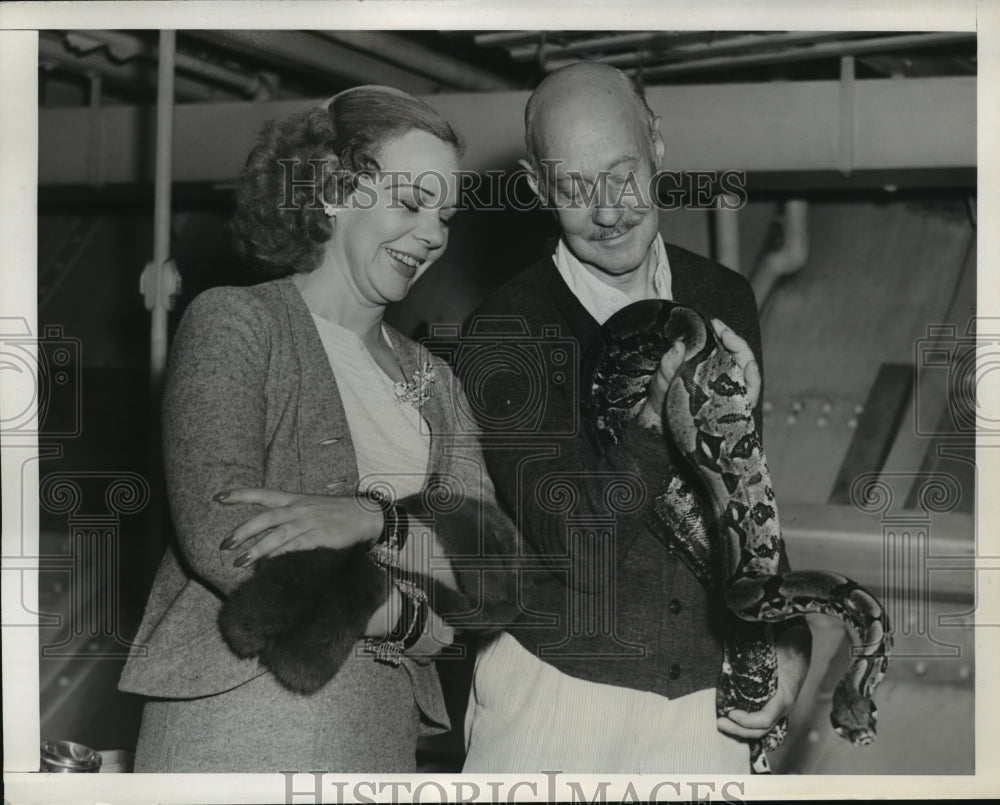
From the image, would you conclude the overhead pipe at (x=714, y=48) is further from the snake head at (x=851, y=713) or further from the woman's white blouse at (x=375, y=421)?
the snake head at (x=851, y=713)

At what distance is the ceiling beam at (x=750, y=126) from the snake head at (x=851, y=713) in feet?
2.82

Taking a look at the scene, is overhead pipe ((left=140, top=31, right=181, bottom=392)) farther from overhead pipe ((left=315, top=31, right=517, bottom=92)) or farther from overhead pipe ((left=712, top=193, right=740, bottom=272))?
overhead pipe ((left=712, top=193, right=740, bottom=272))

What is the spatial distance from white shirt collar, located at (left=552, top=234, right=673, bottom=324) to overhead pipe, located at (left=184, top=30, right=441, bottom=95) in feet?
1.24

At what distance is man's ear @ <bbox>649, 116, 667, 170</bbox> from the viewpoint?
77.9 inches

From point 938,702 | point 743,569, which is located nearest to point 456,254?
point 743,569

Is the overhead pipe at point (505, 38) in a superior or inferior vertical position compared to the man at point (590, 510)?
superior

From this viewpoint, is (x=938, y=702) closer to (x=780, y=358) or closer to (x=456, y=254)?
(x=780, y=358)

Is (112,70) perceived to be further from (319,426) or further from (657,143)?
(657,143)

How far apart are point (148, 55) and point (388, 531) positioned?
2.97ft

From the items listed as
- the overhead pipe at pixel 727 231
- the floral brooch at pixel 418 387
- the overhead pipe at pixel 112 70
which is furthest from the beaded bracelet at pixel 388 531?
the overhead pipe at pixel 112 70

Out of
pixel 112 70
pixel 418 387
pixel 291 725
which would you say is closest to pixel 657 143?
pixel 418 387

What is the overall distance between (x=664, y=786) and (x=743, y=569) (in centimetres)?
37

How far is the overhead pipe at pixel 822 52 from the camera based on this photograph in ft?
6.63

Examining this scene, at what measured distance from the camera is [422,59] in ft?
6.75
